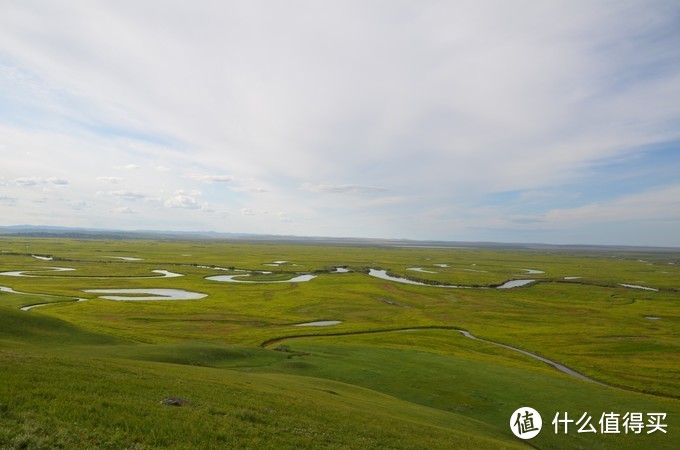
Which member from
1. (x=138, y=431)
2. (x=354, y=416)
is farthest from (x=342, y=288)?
(x=138, y=431)

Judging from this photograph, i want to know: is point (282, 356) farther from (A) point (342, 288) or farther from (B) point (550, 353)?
(A) point (342, 288)

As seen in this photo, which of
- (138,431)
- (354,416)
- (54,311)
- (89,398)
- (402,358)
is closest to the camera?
(138,431)

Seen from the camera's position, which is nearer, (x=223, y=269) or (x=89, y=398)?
(x=89, y=398)

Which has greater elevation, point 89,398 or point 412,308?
point 89,398

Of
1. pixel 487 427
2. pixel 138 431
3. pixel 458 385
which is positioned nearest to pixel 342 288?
pixel 458 385

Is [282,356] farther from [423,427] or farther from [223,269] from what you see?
[223,269]

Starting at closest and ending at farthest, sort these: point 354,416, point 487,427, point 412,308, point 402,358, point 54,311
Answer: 1. point 354,416
2. point 487,427
3. point 402,358
4. point 54,311
5. point 412,308

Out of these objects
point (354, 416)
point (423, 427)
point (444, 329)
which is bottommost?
point (444, 329)
